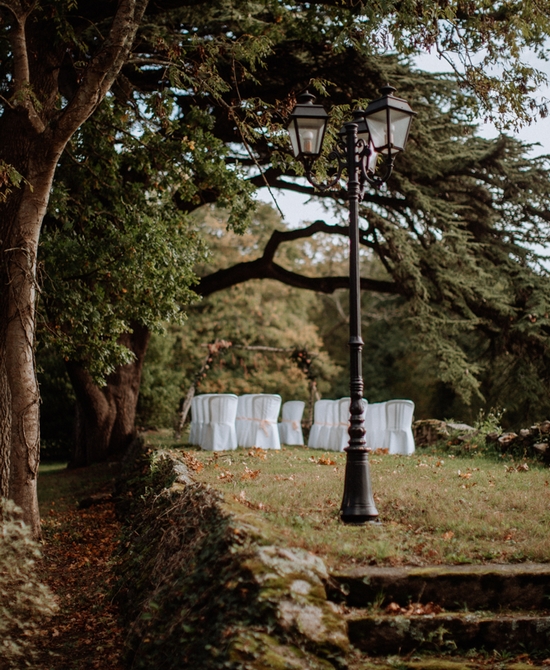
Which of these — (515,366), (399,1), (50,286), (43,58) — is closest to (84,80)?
(43,58)

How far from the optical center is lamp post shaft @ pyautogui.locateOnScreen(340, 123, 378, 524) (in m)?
6.36

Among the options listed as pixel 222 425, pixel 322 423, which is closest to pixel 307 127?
pixel 222 425

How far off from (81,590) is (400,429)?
7.42 m

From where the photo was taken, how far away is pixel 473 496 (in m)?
7.46

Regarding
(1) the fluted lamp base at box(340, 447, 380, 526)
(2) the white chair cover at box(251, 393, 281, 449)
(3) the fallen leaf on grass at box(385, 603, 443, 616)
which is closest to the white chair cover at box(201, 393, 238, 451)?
(2) the white chair cover at box(251, 393, 281, 449)

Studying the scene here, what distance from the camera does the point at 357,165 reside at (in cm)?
709

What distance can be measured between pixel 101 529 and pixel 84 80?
19.4ft

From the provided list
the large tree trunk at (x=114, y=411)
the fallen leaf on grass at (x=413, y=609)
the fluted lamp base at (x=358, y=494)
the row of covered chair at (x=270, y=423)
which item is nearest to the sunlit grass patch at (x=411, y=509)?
the fluted lamp base at (x=358, y=494)

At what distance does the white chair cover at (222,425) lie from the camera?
14.0 metres

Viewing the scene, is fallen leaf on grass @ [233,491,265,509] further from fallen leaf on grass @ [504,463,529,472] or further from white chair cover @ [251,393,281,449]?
white chair cover @ [251,393,281,449]

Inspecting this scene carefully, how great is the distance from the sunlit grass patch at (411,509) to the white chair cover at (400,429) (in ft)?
9.62

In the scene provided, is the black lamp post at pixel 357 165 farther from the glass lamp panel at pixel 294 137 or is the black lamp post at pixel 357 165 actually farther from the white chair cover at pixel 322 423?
the white chair cover at pixel 322 423

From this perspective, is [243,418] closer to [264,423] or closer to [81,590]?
[264,423]

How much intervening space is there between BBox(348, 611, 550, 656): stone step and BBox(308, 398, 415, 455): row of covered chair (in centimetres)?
714
